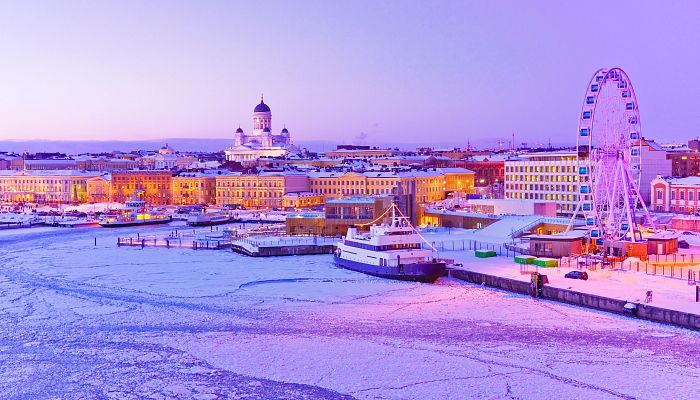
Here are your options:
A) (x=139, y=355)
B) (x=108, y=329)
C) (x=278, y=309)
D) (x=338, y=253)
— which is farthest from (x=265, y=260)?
(x=139, y=355)

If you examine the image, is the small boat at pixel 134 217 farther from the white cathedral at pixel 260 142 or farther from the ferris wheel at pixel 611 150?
the white cathedral at pixel 260 142

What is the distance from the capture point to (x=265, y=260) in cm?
2920

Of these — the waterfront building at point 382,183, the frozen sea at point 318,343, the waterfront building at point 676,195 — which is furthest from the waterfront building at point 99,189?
the frozen sea at point 318,343

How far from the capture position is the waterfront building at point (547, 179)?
144 ft

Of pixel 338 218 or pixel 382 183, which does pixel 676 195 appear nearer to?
pixel 338 218

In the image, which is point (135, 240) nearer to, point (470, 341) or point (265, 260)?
point (265, 260)

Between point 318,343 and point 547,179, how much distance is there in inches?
1256

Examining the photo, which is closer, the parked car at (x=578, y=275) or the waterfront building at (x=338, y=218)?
the parked car at (x=578, y=275)

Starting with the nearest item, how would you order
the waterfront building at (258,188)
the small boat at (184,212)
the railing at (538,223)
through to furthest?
the railing at (538,223)
the small boat at (184,212)
the waterfront building at (258,188)

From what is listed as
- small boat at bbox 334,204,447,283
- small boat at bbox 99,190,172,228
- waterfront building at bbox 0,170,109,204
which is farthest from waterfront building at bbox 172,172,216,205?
small boat at bbox 334,204,447,283

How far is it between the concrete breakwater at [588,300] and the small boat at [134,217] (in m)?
28.8

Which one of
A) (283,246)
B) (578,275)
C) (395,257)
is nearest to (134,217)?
(283,246)

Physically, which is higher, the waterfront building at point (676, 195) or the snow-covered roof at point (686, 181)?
the snow-covered roof at point (686, 181)

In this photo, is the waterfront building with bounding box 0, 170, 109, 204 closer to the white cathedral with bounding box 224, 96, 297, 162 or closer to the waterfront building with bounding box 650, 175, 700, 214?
the white cathedral with bounding box 224, 96, 297, 162
